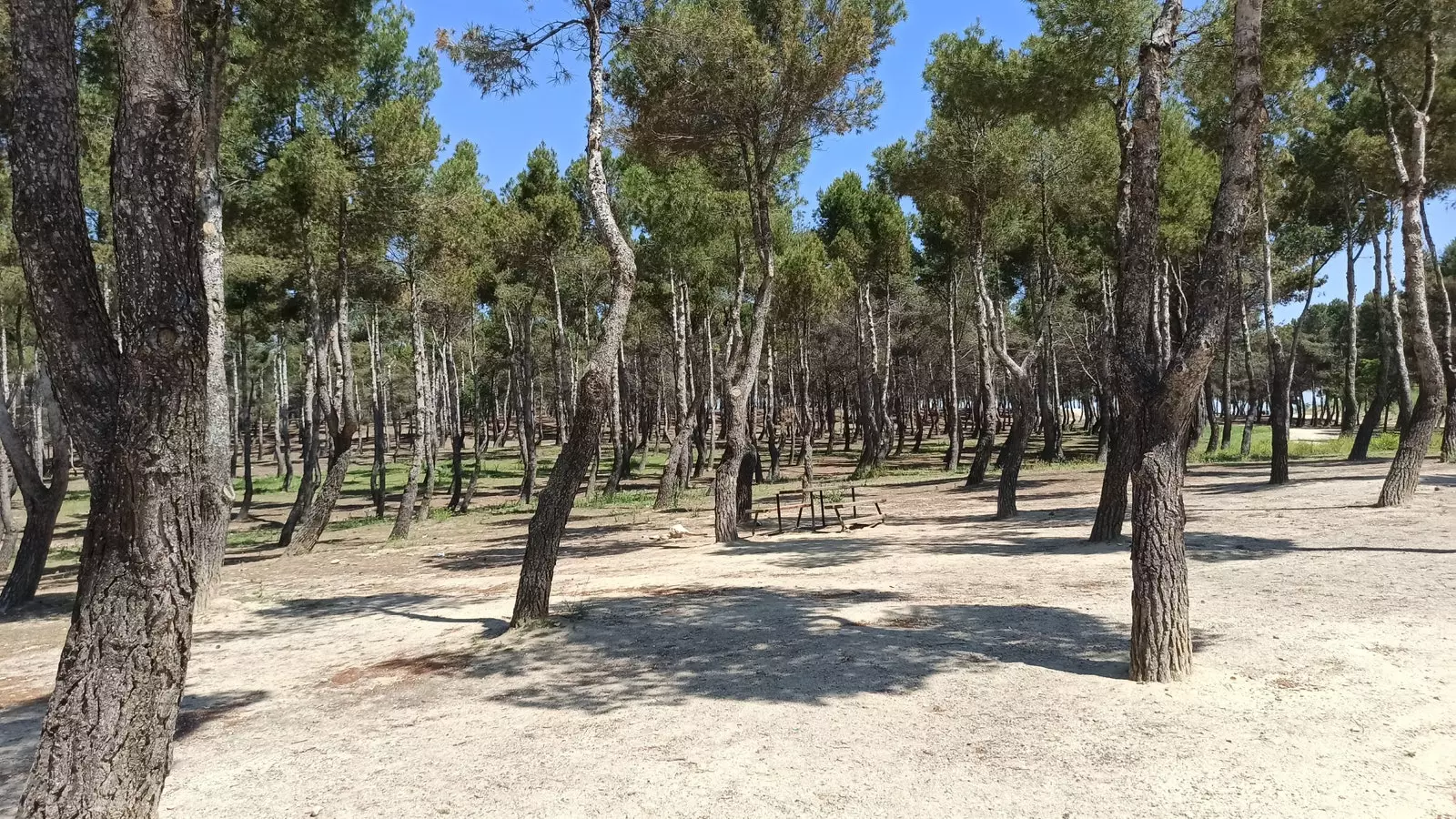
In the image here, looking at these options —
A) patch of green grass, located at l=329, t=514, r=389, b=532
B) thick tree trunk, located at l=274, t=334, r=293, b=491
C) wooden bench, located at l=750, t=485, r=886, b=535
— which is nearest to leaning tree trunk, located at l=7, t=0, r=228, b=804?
wooden bench, located at l=750, t=485, r=886, b=535

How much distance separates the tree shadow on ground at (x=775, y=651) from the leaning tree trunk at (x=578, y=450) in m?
0.39

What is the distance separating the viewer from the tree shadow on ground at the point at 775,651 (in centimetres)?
536

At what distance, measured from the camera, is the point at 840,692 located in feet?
16.9

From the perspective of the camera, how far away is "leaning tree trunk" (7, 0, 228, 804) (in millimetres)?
2967

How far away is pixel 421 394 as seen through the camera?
17.0m

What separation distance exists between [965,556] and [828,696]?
5.68m

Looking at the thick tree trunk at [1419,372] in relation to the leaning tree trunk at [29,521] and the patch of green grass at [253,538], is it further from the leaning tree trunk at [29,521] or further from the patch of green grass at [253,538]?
the patch of green grass at [253,538]

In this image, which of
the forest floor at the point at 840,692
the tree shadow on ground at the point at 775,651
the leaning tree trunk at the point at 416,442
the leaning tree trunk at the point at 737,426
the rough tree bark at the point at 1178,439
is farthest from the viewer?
the leaning tree trunk at the point at 416,442

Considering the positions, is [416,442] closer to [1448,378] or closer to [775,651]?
[775,651]

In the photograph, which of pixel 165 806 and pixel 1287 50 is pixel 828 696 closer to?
pixel 165 806

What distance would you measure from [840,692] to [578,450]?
308cm

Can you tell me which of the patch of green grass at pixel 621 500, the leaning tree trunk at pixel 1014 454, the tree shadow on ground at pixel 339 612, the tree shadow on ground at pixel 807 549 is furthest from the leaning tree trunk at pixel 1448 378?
the patch of green grass at pixel 621 500

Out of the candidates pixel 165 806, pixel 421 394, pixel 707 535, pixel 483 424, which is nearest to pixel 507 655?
Result: pixel 165 806

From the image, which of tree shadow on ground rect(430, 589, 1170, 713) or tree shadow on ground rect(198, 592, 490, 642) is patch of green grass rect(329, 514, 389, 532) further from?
tree shadow on ground rect(430, 589, 1170, 713)
